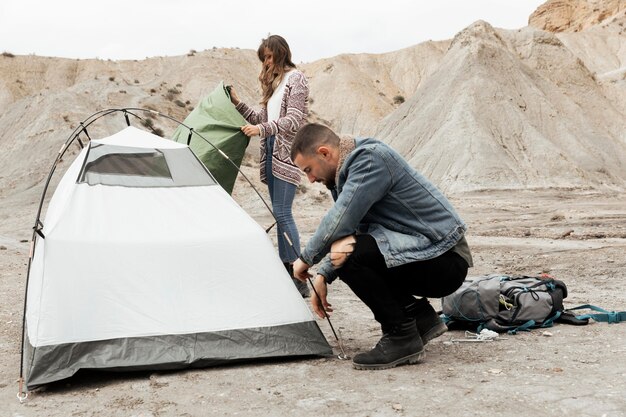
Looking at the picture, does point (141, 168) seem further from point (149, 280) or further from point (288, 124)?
point (288, 124)

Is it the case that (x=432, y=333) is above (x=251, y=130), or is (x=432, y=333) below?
below

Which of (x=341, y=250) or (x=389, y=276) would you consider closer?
(x=341, y=250)

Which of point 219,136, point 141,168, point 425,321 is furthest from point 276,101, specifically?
point 425,321

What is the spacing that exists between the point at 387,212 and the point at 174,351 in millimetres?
1672

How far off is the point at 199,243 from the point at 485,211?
15059 millimetres

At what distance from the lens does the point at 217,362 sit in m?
4.38

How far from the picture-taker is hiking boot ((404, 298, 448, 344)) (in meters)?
4.42

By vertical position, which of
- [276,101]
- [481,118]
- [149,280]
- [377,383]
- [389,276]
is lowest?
[377,383]

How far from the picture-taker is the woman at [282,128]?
5.98 m

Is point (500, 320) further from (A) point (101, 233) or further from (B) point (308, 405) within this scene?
(A) point (101, 233)

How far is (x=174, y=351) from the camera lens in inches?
171

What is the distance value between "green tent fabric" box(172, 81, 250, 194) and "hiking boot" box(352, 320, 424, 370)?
251 cm

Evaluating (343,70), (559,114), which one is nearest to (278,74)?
(559,114)

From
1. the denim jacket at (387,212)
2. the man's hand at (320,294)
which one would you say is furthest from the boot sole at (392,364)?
the denim jacket at (387,212)
